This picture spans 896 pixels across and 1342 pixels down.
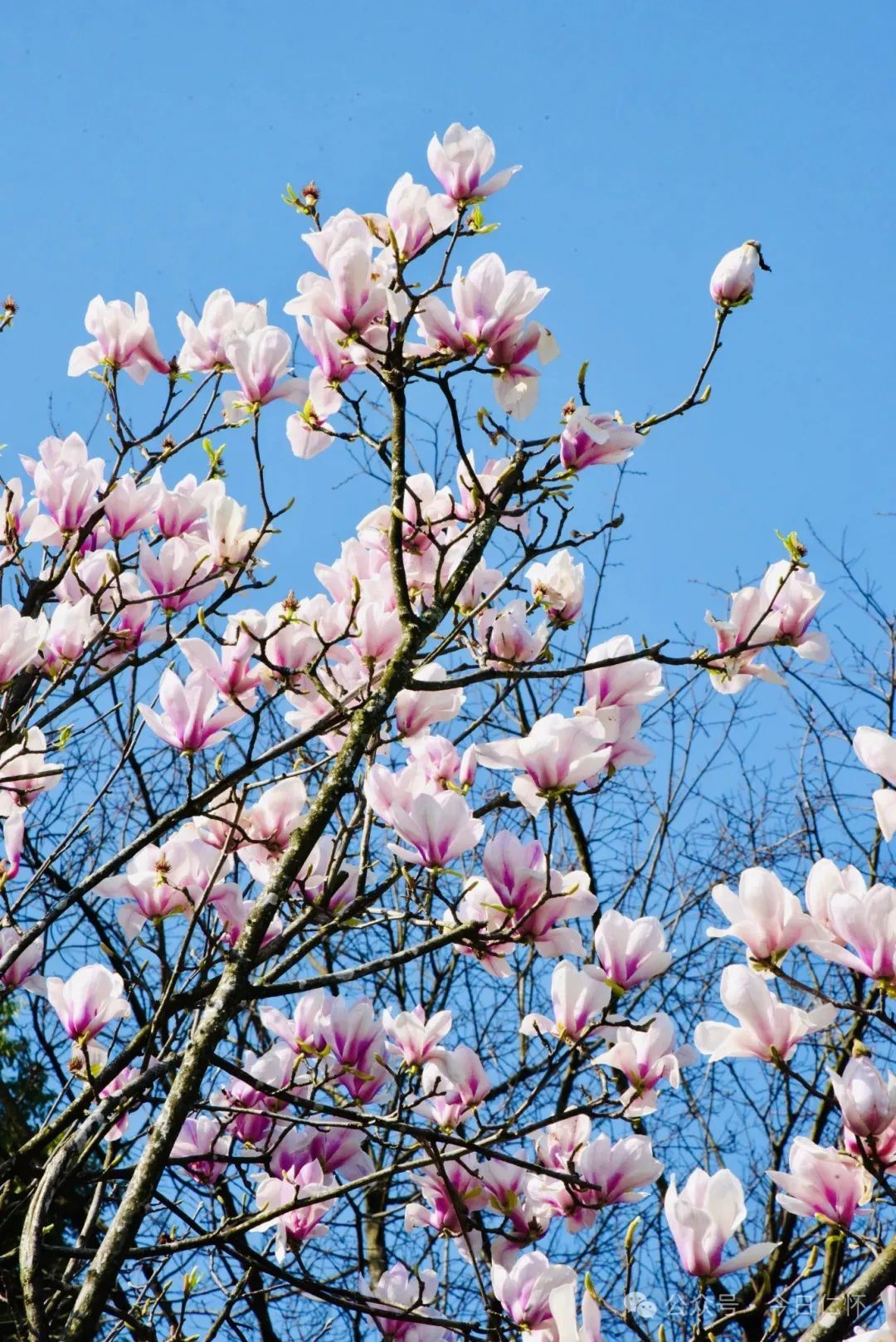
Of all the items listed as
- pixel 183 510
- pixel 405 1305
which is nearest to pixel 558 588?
pixel 183 510

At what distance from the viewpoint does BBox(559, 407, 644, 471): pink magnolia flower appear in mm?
2355

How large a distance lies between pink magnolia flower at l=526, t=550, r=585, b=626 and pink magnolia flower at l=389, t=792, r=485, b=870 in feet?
1.79

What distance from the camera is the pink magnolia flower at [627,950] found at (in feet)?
7.58

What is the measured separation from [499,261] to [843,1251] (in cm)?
338

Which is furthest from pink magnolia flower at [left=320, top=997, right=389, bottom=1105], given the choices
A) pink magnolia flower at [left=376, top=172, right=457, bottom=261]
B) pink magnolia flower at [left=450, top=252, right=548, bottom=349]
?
pink magnolia flower at [left=376, top=172, right=457, bottom=261]

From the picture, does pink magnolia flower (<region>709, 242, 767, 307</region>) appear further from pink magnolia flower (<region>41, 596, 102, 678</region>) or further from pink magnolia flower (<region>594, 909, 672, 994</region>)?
pink magnolia flower (<region>41, 596, 102, 678</region>)

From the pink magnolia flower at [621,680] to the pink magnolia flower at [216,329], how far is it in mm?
1062

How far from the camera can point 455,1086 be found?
267cm

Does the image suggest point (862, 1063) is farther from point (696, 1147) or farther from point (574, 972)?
point (696, 1147)

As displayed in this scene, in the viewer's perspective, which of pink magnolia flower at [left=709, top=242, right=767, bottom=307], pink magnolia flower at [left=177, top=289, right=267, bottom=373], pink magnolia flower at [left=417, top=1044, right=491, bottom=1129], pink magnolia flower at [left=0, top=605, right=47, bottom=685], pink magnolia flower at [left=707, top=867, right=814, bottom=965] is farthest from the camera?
pink magnolia flower at [left=177, top=289, right=267, bottom=373]

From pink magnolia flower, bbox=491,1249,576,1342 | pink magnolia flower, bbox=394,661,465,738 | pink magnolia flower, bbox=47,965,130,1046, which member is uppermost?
pink magnolia flower, bbox=394,661,465,738

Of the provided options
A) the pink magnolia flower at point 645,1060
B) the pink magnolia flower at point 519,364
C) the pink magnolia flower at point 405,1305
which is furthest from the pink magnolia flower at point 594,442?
the pink magnolia flower at point 405,1305

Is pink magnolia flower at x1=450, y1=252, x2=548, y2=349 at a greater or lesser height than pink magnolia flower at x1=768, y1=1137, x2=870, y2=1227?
greater

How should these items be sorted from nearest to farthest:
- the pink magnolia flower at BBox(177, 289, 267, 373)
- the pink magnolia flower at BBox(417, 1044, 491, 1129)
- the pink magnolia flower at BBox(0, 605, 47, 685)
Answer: the pink magnolia flower at BBox(0, 605, 47, 685)
the pink magnolia flower at BBox(417, 1044, 491, 1129)
the pink magnolia flower at BBox(177, 289, 267, 373)
